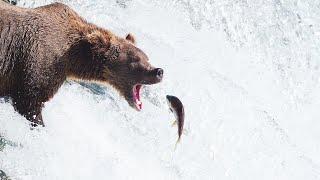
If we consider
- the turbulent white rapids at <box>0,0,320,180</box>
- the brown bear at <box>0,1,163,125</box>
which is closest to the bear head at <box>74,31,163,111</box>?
the brown bear at <box>0,1,163,125</box>

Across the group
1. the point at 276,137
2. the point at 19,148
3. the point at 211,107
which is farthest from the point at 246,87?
the point at 19,148

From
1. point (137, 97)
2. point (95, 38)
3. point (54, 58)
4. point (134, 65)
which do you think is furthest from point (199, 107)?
point (54, 58)

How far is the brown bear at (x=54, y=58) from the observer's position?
17.4ft

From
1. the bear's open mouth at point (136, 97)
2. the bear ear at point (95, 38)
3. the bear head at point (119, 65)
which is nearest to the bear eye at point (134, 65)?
the bear head at point (119, 65)

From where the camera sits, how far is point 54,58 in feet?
17.8

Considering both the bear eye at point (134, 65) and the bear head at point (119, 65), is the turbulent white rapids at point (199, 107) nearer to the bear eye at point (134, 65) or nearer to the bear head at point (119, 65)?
the bear head at point (119, 65)

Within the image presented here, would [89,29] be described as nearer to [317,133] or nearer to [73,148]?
[73,148]

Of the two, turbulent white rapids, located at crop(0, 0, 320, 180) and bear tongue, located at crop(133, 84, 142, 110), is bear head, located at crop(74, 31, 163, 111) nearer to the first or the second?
bear tongue, located at crop(133, 84, 142, 110)

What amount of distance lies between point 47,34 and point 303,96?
814 cm

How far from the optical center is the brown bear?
17.4 ft

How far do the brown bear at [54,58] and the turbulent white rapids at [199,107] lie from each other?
0.29 meters

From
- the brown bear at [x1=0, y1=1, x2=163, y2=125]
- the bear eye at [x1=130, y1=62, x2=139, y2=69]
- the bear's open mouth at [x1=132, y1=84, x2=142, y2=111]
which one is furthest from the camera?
the bear's open mouth at [x1=132, y1=84, x2=142, y2=111]

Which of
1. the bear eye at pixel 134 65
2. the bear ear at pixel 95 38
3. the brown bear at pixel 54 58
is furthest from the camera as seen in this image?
the bear eye at pixel 134 65

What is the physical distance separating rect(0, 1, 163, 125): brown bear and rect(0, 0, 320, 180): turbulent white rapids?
29cm
